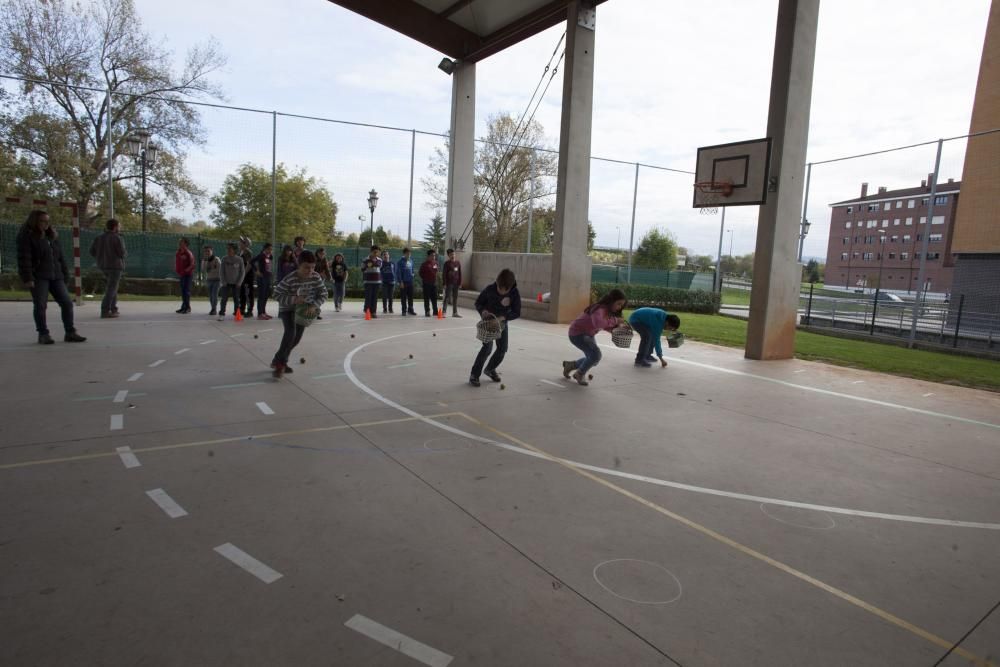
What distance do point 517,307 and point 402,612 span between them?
556cm

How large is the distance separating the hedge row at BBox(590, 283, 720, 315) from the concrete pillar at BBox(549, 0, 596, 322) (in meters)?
8.28

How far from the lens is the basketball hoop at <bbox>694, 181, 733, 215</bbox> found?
12478 mm

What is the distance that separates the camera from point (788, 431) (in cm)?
632

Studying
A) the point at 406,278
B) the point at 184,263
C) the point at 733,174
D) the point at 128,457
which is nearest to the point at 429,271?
the point at 406,278

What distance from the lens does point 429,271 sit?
51.4ft

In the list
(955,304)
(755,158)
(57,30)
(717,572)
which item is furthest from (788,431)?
(57,30)

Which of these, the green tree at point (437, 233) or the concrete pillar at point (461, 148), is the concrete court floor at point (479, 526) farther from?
the green tree at point (437, 233)

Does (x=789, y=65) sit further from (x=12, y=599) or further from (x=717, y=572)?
(x=12, y=599)

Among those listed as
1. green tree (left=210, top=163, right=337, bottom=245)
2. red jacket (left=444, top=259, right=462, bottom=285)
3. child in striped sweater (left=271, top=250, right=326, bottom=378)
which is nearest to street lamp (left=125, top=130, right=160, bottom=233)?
green tree (left=210, top=163, right=337, bottom=245)

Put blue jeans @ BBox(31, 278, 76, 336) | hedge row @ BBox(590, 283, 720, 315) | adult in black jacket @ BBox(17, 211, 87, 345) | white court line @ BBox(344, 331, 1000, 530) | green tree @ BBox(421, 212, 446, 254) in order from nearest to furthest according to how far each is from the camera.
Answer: white court line @ BBox(344, 331, 1000, 530) → adult in black jacket @ BBox(17, 211, 87, 345) → blue jeans @ BBox(31, 278, 76, 336) → hedge row @ BBox(590, 283, 720, 315) → green tree @ BBox(421, 212, 446, 254)

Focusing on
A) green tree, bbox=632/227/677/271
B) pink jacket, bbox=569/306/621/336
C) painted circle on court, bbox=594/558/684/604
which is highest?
green tree, bbox=632/227/677/271

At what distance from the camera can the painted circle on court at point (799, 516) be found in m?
3.92

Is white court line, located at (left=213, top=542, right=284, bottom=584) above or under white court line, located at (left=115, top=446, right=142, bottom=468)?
under

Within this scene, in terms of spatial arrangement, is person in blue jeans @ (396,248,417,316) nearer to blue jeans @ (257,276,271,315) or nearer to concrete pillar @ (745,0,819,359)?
blue jeans @ (257,276,271,315)
